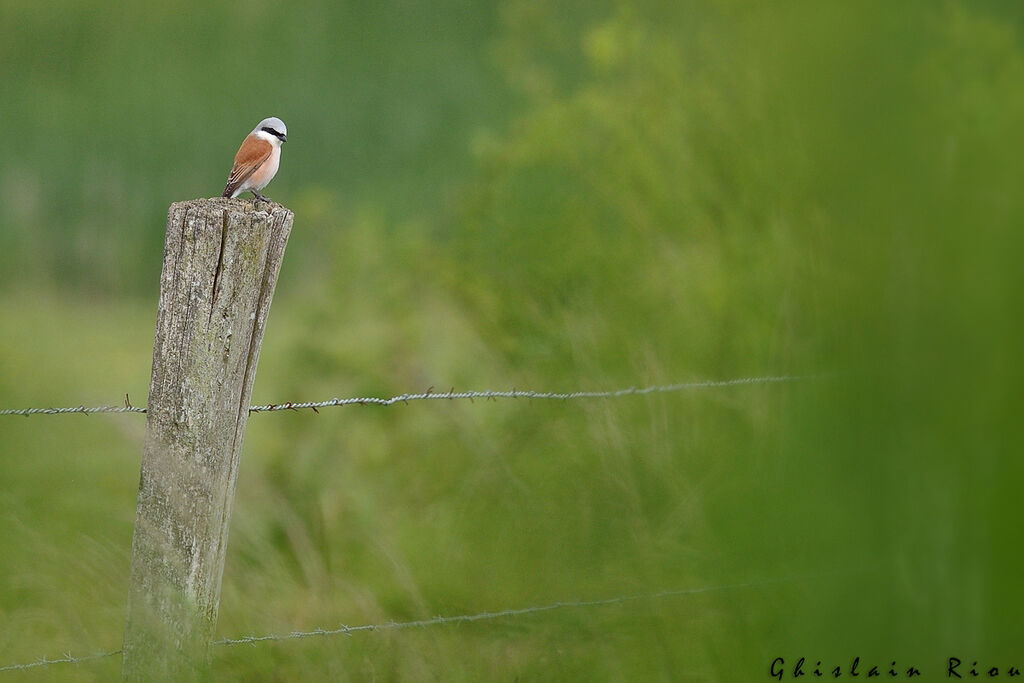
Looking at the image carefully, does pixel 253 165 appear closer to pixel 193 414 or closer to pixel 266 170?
pixel 266 170

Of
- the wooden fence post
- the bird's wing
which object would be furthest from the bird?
the wooden fence post

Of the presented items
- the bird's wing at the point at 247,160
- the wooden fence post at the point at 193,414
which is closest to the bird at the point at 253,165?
the bird's wing at the point at 247,160

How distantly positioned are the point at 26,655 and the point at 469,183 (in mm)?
1769

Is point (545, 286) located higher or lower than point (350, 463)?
higher

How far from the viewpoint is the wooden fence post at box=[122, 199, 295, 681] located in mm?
937

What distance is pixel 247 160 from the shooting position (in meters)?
1.58

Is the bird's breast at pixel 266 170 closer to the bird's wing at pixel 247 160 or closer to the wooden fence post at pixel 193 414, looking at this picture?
the bird's wing at pixel 247 160

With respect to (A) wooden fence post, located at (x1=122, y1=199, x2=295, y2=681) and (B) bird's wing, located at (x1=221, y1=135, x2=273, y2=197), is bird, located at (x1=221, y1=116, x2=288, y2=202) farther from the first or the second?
(A) wooden fence post, located at (x1=122, y1=199, x2=295, y2=681)

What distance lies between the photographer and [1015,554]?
33cm

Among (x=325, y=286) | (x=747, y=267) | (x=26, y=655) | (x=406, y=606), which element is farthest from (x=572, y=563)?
(x=325, y=286)

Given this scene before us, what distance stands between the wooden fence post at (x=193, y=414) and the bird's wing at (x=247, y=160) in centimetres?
59

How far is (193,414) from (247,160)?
2.43 feet

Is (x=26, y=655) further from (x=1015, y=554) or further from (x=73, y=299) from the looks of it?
(x=1015, y=554)

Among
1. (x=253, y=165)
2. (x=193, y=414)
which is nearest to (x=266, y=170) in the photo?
(x=253, y=165)
